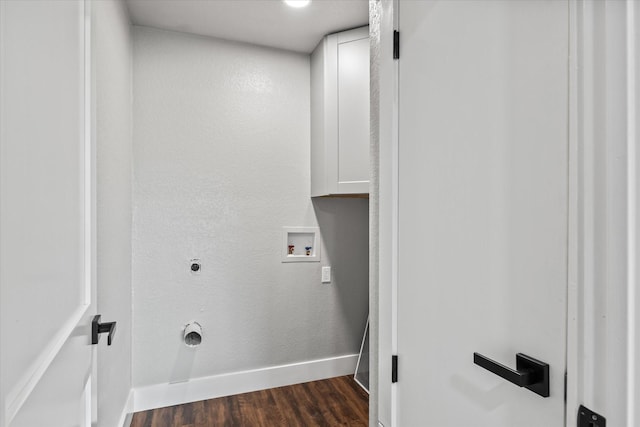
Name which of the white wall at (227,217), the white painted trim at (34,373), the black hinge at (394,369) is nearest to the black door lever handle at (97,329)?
the white painted trim at (34,373)

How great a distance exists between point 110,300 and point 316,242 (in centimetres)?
137

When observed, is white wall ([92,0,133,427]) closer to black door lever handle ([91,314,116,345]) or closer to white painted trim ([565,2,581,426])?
black door lever handle ([91,314,116,345])

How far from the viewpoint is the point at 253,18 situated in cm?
209

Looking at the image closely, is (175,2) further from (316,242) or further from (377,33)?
(316,242)

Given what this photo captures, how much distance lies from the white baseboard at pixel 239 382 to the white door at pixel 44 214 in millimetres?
1570

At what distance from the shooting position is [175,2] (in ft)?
6.36

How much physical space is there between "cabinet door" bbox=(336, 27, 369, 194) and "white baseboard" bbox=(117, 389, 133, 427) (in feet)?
5.64

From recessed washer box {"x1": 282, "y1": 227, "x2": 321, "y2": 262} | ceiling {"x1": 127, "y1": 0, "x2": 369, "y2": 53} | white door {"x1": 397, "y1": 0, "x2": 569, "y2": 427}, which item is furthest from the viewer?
recessed washer box {"x1": 282, "y1": 227, "x2": 321, "y2": 262}

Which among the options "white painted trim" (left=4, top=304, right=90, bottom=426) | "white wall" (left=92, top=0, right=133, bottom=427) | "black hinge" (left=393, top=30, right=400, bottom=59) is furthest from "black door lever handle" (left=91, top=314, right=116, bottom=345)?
"black hinge" (left=393, top=30, right=400, bottom=59)

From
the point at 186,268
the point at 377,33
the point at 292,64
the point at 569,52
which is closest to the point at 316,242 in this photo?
the point at 186,268

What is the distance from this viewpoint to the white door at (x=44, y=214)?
429 millimetres

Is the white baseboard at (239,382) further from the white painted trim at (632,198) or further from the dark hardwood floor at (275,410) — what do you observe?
the white painted trim at (632,198)

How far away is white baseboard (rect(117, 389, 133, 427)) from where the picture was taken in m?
1.86

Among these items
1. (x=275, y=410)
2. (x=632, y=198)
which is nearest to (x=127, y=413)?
(x=275, y=410)
